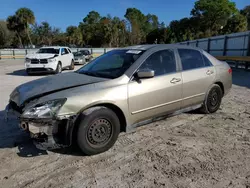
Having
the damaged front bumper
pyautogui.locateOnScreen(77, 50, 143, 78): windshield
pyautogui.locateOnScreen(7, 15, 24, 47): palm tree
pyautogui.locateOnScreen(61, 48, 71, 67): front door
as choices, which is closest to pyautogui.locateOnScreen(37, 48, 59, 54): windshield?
pyautogui.locateOnScreen(61, 48, 71, 67): front door

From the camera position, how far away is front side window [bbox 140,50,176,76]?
13.5 feet

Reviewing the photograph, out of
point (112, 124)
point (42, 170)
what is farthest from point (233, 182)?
point (42, 170)

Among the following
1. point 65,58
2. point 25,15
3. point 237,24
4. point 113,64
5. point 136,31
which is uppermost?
point 237,24

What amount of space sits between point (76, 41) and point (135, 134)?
203 feet

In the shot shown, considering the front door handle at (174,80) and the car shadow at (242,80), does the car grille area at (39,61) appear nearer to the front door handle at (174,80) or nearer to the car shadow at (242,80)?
the car shadow at (242,80)

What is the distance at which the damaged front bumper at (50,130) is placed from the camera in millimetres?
3105

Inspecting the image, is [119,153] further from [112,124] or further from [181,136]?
[181,136]

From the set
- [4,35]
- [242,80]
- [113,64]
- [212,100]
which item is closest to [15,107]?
[113,64]

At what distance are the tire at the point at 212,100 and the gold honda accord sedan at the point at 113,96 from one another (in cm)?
3

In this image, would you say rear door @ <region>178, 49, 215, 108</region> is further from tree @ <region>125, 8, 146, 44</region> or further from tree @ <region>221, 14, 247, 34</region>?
Answer: tree @ <region>221, 14, 247, 34</region>

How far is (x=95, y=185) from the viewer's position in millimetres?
2768

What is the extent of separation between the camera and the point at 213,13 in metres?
66.1

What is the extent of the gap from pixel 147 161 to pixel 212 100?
2690 millimetres

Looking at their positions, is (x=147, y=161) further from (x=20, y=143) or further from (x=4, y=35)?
(x=4, y=35)
